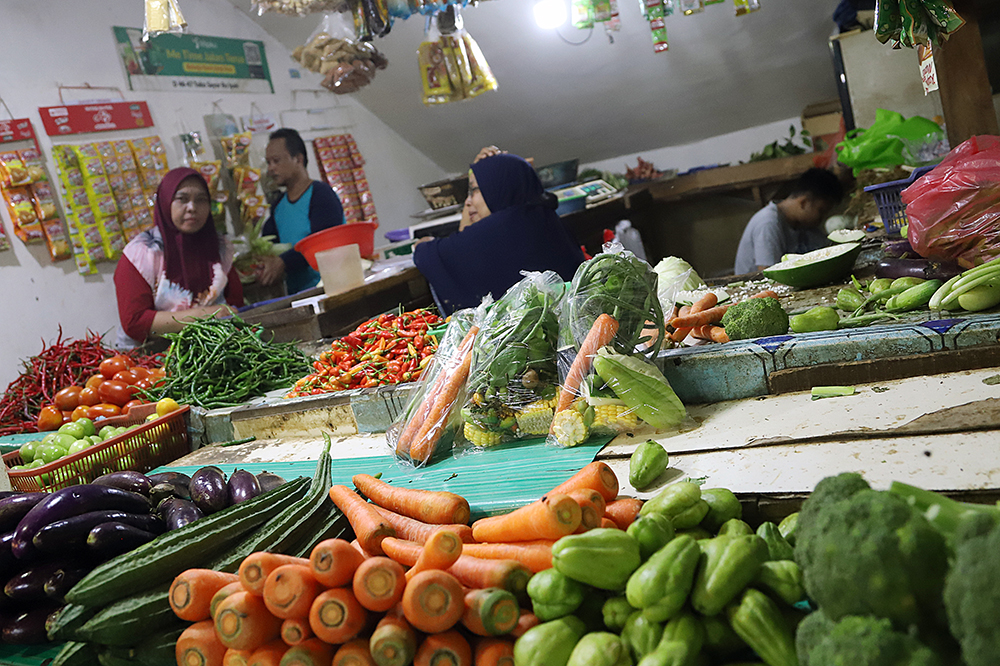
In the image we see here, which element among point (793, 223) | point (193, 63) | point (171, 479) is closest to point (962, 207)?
point (793, 223)

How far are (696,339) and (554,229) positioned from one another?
1.89 meters

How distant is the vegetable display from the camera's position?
3.55 m

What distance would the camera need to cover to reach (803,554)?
107cm

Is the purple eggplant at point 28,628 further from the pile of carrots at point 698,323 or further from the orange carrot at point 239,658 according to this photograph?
the pile of carrots at point 698,323

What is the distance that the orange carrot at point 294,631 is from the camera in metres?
1.34

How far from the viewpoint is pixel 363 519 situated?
1693 millimetres

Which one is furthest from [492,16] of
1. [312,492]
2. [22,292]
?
[312,492]

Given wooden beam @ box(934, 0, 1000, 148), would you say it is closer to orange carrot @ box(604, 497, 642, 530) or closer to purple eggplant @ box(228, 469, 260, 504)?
orange carrot @ box(604, 497, 642, 530)

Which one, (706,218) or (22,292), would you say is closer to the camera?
(22,292)

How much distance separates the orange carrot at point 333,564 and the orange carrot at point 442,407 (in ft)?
3.29

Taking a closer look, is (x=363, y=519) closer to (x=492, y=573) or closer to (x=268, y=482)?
(x=492, y=573)

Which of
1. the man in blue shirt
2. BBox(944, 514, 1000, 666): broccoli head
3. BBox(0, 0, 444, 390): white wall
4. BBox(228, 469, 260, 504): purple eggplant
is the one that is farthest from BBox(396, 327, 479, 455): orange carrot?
the man in blue shirt

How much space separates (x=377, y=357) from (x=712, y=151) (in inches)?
267

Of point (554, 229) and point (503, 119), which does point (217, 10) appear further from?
point (554, 229)
